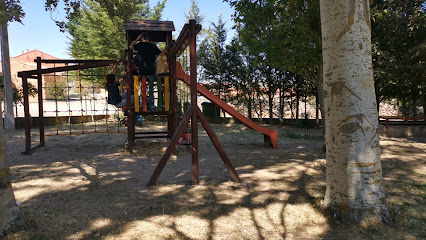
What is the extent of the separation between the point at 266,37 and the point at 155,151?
12.3 feet

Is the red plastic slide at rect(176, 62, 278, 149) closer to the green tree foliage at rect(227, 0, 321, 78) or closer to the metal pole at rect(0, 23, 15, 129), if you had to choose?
the green tree foliage at rect(227, 0, 321, 78)

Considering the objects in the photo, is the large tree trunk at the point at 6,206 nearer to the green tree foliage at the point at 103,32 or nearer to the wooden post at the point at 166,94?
the wooden post at the point at 166,94

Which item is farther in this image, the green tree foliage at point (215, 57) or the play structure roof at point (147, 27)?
the green tree foliage at point (215, 57)

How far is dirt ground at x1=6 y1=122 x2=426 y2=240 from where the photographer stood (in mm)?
2742

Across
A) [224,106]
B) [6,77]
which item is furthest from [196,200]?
[6,77]

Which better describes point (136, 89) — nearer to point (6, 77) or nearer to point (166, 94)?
point (166, 94)

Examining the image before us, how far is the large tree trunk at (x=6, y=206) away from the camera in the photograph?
2479 millimetres

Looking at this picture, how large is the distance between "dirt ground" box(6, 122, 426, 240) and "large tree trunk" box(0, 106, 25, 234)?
Result: 0.36 feet

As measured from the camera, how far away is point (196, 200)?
3.57m

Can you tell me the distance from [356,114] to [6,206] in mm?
3219

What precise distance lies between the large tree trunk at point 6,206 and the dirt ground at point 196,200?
11 centimetres

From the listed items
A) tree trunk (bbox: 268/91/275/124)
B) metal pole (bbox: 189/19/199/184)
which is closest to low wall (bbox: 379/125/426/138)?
tree trunk (bbox: 268/91/275/124)

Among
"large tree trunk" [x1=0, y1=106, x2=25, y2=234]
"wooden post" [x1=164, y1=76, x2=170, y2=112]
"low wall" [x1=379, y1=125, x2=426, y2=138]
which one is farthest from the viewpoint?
"low wall" [x1=379, y1=125, x2=426, y2=138]

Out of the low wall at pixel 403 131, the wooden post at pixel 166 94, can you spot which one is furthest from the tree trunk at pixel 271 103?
Answer: the wooden post at pixel 166 94
